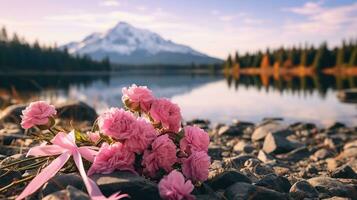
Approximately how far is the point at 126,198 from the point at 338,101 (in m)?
32.2

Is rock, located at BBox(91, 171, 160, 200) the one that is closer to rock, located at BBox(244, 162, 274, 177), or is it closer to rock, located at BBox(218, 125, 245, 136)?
rock, located at BBox(244, 162, 274, 177)

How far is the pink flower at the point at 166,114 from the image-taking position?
4.36 m

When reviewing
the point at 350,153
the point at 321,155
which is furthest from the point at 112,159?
Result: the point at 350,153

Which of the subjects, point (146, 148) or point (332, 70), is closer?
point (146, 148)

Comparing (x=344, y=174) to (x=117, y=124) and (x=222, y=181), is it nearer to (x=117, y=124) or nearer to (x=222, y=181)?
(x=222, y=181)

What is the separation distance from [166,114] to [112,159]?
0.66 metres

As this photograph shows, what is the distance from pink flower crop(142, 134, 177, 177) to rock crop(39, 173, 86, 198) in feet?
1.94

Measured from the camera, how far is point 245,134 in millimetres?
16344

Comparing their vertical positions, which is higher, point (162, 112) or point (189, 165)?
point (162, 112)

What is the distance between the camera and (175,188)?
383 centimetres

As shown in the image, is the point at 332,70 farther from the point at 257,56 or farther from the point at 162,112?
the point at 162,112

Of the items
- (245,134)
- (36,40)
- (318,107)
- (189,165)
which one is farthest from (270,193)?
(36,40)

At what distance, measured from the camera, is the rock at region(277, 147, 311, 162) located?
11188 mm

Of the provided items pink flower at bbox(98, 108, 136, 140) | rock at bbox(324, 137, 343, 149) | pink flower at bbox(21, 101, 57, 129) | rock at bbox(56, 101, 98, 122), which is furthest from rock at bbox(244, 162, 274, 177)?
rock at bbox(56, 101, 98, 122)
